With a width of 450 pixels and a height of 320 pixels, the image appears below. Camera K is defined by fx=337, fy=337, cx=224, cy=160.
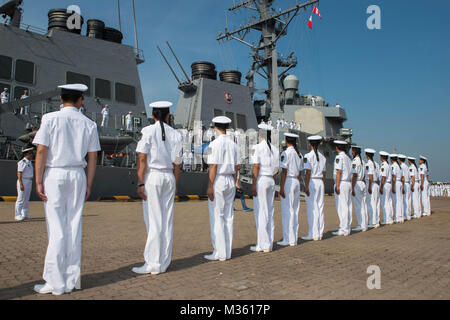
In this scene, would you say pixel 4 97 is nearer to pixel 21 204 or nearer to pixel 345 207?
pixel 21 204

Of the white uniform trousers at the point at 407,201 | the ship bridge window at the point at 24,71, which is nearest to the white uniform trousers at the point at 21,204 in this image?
the ship bridge window at the point at 24,71

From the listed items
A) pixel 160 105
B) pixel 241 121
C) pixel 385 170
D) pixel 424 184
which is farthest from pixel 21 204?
pixel 241 121

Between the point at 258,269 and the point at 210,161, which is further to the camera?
the point at 210,161

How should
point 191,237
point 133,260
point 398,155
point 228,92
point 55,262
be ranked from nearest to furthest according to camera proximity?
1. point 55,262
2. point 133,260
3. point 191,237
4. point 398,155
5. point 228,92

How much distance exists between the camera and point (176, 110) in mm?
21703

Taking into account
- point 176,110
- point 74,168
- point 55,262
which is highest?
point 176,110

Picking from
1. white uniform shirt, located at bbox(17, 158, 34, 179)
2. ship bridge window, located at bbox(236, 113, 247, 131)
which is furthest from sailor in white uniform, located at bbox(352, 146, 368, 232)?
ship bridge window, located at bbox(236, 113, 247, 131)

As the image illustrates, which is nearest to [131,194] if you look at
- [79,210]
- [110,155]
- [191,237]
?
[110,155]

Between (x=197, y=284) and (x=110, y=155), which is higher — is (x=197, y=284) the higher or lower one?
the lower one

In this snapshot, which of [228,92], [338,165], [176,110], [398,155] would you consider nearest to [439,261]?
[338,165]

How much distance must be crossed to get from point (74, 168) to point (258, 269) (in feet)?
6.86

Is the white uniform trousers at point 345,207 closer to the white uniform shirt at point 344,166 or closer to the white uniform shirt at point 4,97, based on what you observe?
the white uniform shirt at point 344,166

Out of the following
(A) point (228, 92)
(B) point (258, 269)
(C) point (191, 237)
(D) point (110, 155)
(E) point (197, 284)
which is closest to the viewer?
(E) point (197, 284)

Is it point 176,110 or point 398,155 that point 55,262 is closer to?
point 398,155
